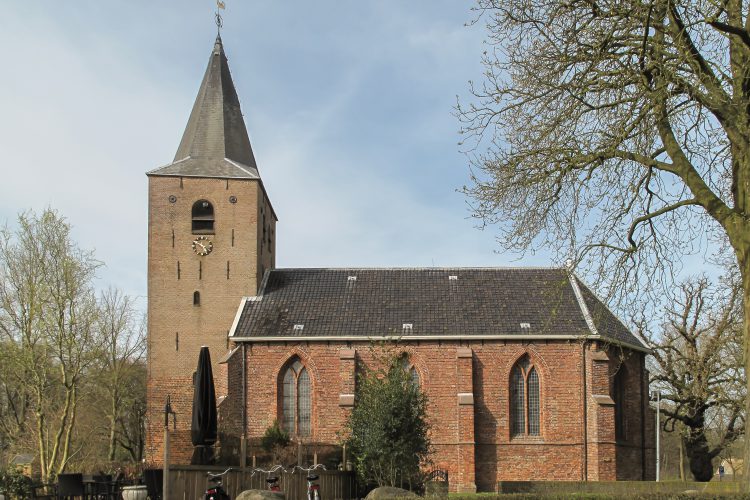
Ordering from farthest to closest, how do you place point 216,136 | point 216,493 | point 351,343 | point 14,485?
point 216,136, point 351,343, point 14,485, point 216,493

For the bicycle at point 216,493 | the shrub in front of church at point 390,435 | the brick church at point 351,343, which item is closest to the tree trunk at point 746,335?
the bicycle at point 216,493

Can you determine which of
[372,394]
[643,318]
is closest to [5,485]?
[372,394]

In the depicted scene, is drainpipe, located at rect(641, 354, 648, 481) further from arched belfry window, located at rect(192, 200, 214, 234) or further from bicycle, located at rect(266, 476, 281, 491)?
bicycle, located at rect(266, 476, 281, 491)

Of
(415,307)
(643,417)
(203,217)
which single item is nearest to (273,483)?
(415,307)

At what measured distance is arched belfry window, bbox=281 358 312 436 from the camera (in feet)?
107

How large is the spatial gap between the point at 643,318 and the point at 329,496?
28.9ft

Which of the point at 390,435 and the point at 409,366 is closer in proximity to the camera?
the point at 390,435

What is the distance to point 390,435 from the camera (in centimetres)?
2180

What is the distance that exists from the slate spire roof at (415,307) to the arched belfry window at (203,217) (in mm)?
3174

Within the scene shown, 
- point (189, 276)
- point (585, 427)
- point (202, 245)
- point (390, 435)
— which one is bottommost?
point (585, 427)

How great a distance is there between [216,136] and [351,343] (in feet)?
34.6

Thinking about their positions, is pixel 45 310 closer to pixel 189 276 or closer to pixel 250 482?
pixel 189 276

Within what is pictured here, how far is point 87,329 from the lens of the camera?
99.6 feet

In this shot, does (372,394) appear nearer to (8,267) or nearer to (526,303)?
(526,303)
